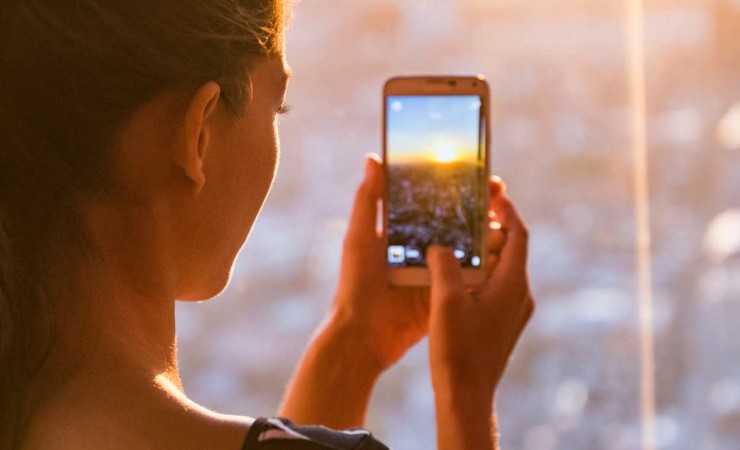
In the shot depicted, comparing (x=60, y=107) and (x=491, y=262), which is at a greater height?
(x=60, y=107)

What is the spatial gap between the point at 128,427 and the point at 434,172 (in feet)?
1.49

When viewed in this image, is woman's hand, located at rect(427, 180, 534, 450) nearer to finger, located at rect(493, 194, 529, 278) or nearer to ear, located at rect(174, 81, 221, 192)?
finger, located at rect(493, 194, 529, 278)

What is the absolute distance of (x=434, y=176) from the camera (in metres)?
0.93

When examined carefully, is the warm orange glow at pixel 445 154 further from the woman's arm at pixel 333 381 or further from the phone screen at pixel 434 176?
the woman's arm at pixel 333 381

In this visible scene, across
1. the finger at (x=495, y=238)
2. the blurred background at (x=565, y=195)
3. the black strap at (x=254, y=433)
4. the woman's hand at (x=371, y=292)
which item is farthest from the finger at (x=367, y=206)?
the black strap at (x=254, y=433)

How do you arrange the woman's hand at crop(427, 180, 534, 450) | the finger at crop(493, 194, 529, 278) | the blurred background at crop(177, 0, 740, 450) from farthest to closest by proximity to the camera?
the blurred background at crop(177, 0, 740, 450) < the finger at crop(493, 194, 529, 278) < the woman's hand at crop(427, 180, 534, 450)

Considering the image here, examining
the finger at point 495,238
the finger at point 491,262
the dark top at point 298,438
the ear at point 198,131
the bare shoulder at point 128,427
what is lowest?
the dark top at point 298,438

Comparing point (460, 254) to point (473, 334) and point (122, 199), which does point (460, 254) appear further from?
point (122, 199)

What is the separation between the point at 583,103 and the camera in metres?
1.16

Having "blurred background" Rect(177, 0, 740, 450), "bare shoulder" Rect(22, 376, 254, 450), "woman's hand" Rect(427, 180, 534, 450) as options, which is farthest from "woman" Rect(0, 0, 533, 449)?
"blurred background" Rect(177, 0, 740, 450)

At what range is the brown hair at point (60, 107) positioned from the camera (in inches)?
22.3

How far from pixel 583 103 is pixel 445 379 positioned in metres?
0.53

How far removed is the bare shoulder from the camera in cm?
56

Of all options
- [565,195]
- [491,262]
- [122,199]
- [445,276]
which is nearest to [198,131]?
[122,199]
